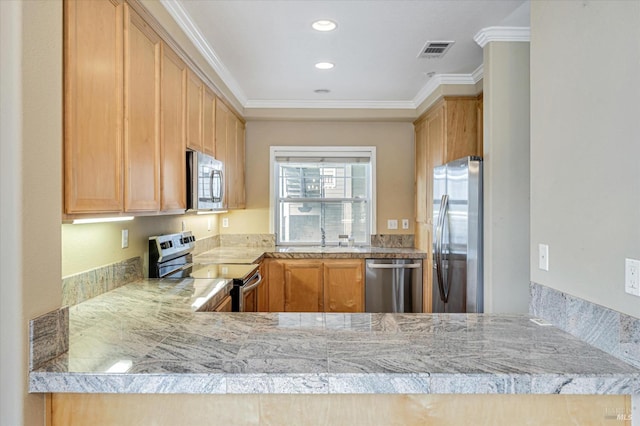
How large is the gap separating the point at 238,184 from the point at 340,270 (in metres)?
1.41

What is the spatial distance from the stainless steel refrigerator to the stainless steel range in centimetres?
150

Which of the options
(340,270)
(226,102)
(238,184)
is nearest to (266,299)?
(340,270)

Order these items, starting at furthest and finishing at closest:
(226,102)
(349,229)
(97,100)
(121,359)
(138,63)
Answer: (349,229), (226,102), (138,63), (97,100), (121,359)

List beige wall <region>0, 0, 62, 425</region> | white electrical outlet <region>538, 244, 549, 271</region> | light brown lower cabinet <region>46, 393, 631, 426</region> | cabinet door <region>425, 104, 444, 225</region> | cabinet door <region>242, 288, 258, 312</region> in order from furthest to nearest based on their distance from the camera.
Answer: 1. cabinet door <region>425, 104, 444, 225</region>
2. cabinet door <region>242, 288, 258, 312</region>
3. white electrical outlet <region>538, 244, 549, 271</region>
4. light brown lower cabinet <region>46, 393, 631, 426</region>
5. beige wall <region>0, 0, 62, 425</region>

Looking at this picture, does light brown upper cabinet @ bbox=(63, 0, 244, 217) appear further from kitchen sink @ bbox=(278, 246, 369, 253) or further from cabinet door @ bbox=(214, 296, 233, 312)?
kitchen sink @ bbox=(278, 246, 369, 253)

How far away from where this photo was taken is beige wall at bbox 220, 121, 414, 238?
15.9 ft

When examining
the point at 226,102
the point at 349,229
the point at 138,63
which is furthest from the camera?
the point at 349,229

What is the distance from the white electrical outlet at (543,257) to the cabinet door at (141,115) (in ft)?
5.98

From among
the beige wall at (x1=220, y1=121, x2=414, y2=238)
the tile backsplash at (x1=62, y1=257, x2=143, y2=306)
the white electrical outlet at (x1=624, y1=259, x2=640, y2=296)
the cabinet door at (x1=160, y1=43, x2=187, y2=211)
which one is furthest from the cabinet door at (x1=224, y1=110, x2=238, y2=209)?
the white electrical outlet at (x1=624, y1=259, x2=640, y2=296)

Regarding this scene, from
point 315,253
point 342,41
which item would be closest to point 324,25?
point 342,41

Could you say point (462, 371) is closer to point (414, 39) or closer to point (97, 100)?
point (97, 100)

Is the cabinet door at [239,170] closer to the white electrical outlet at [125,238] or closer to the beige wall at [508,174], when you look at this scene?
the white electrical outlet at [125,238]

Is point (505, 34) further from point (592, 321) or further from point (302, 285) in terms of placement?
point (302, 285)

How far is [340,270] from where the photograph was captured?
4.27 meters
